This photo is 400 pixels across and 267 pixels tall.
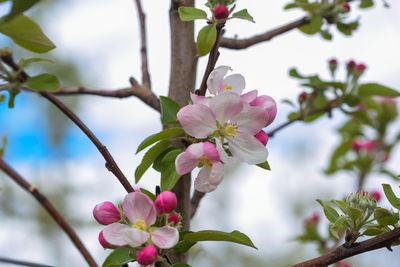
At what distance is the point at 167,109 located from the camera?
0.73 m

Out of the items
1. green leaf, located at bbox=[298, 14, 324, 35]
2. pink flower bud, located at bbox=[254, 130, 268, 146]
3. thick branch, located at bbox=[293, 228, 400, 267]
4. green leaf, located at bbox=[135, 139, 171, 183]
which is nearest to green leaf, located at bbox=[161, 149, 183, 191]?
green leaf, located at bbox=[135, 139, 171, 183]

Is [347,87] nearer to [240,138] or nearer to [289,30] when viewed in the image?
[289,30]

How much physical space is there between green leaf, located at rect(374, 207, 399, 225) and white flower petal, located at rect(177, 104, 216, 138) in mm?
312

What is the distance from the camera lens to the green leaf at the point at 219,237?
60 cm

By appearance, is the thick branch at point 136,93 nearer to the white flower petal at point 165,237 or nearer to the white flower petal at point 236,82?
the white flower petal at point 236,82

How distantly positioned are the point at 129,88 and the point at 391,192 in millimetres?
585

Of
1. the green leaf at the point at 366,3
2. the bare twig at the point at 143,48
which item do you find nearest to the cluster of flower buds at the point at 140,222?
the bare twig at the point at 143,48

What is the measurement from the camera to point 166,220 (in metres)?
0.62

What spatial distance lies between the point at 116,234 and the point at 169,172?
136mm

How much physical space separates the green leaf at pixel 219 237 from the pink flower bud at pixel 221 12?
335mm

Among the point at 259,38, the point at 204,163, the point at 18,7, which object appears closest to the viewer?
the point at 18,7

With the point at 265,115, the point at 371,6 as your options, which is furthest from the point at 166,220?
the point at 371,6

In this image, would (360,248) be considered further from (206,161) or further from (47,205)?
(47,205)

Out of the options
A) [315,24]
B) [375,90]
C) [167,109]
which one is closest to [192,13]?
[167,109]
